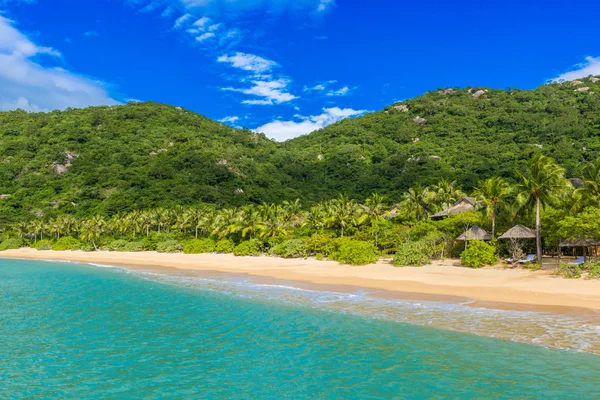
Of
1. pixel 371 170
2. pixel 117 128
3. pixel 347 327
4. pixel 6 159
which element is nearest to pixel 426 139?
pixel 371 170

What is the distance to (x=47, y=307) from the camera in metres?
21.5

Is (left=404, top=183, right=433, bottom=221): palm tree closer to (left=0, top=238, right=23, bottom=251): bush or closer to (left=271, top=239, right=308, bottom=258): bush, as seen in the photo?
(left=271, top=239, right=308, bottom=258): bush

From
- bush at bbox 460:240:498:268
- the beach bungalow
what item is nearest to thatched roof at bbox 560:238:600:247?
bush at bbox 460:240:498:268

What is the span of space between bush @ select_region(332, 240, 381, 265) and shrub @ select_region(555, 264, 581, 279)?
14.3 m

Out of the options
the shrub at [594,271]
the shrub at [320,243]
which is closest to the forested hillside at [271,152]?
the shrub at [320,243]

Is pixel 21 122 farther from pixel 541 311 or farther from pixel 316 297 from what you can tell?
pixel 541 311

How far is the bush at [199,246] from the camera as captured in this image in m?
52.6

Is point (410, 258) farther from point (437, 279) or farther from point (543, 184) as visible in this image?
point (543, 184)

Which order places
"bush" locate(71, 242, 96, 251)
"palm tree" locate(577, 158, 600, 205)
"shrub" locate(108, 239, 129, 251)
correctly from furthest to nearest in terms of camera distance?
"bush" locate(71, 242, 96, 251)
"shrub" locate(108, 239, 129, 251)
"palm tree" locate(577, 158, 600, 205)

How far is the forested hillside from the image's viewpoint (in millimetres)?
86688

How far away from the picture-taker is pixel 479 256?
98.4 feet

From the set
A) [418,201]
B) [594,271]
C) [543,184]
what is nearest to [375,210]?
[418,201]

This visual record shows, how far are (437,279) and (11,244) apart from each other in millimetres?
76504

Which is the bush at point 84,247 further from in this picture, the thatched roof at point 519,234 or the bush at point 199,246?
the thatched roof at point 519,234
